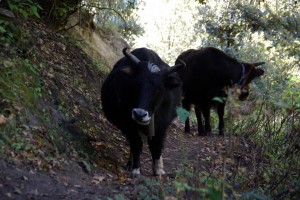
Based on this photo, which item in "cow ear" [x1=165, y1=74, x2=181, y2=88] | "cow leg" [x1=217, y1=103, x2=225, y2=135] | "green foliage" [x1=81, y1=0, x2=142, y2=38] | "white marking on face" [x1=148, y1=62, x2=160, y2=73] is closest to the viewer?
"white marking on face" [x1=148, y1=62, x2=160, y2=73]

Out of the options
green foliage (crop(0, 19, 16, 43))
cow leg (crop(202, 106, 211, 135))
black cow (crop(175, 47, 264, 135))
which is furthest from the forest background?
cow leg (crop(202, 106, 211, 135))

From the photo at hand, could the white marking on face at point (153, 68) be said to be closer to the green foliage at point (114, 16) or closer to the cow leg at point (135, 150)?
the cow leg at point (135, 150)

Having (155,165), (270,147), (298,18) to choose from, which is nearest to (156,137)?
(155,165)

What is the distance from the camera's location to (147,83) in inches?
254

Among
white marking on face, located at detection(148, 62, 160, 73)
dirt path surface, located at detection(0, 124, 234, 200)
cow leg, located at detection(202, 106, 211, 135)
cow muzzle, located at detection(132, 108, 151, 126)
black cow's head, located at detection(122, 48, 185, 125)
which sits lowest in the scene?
dirt path surface, located at detection(0, 124, 234, 200)

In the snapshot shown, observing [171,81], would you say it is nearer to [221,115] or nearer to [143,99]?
[143,99]

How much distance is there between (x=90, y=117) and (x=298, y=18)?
6301mm

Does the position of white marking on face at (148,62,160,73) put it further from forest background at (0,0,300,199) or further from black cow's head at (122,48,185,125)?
forest background at (0,0,300,199)

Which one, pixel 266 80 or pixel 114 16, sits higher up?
pixel 114 16

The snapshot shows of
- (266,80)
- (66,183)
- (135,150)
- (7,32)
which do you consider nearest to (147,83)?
(135,150)

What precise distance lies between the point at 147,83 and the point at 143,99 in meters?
0.28

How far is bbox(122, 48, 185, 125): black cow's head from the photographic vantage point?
20.5ft

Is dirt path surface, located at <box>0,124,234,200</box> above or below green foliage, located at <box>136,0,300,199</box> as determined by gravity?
below

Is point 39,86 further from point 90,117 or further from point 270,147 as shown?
point 270,147
